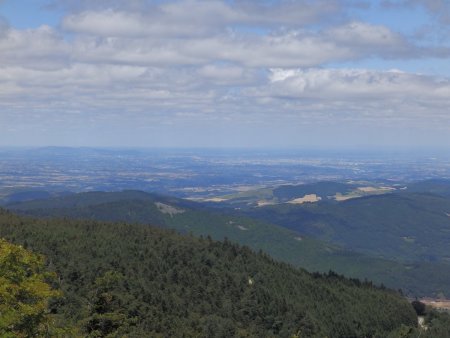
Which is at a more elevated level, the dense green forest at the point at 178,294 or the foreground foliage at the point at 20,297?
the foreground foliage at the point at 20,297

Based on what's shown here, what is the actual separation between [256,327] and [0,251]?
142804 millimetres

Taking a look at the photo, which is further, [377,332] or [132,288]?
[377,332]

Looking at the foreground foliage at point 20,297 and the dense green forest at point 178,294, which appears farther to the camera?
the dense green forest at point 178,294

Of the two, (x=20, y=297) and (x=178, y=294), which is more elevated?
(x=20, y=297)

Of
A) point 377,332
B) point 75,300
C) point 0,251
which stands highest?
point 0,251

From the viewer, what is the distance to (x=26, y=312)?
3544cm

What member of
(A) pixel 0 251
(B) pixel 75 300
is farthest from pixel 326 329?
(A) pixel 0 251

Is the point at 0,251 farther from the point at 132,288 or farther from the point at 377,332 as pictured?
the point at 377,332

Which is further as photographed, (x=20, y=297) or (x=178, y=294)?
(x=178, y=294)

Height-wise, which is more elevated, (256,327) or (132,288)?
(132,288)

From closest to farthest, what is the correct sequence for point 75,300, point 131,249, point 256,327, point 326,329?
point 75,300 < point 256,327 < point 326,329 < point 131,249

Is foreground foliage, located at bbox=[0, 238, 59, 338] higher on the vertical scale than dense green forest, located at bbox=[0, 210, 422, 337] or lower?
higher

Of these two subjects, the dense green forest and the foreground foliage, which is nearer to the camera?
the foreground foliage

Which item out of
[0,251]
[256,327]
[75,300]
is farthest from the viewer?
[256,327]
